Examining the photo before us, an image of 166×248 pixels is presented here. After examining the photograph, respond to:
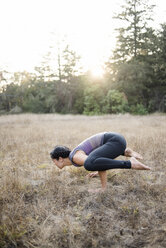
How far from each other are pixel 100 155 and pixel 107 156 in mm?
144

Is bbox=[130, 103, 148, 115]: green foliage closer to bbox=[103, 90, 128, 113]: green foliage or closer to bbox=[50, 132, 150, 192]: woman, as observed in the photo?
bbox=[103, 90, 128, 113]: green foliage

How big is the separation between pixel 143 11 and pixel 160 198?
94.1 ft

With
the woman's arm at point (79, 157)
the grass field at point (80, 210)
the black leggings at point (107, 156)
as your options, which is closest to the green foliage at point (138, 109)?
the grass field at point (80, 210)

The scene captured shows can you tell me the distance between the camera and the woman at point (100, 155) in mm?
2463

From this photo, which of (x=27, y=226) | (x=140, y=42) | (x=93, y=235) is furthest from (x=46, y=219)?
(x=140, y=42)

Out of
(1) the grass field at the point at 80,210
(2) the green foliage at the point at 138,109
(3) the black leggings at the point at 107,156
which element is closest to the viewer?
(1) the grass field at the point at 80,210

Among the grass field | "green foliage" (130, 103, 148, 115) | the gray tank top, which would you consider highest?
the gray tank top

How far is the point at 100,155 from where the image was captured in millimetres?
2576

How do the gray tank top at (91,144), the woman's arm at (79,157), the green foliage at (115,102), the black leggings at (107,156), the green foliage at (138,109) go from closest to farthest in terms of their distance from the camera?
the black leggings at (107,156), the woman's arm at (79,157), the gray tank top at (91,144), the green foliage at (138,109), the green foliage at (115,102)

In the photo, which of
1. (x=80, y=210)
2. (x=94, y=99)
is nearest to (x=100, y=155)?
(x=80, y=210)

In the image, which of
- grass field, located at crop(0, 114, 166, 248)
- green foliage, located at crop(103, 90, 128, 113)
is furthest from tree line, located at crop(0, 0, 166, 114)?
grass field, located at crop(0, 114, 166, 248)

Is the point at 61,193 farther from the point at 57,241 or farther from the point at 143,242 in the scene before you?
the point at 143,242

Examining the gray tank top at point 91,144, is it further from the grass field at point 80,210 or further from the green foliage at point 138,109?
the green foliage at point 138,109

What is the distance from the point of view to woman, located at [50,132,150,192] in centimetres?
246
